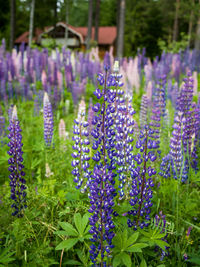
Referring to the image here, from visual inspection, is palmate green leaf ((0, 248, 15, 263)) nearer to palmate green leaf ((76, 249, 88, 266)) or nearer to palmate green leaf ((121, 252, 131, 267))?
palmate green leaf ((76, 249, 88, 266))

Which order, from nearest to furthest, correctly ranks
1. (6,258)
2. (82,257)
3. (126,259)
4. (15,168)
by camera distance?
1. (126,259)
2. (6,258)
3. (82,257)
4. (15,168)

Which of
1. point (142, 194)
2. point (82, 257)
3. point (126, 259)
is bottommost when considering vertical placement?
point (82, 257)

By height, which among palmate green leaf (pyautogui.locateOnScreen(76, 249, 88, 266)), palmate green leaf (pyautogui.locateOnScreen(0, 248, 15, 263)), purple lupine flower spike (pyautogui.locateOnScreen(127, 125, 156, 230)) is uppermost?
purple lupine flower spike (pyautogui.locateOnScreen(127, 125, 156, 230))

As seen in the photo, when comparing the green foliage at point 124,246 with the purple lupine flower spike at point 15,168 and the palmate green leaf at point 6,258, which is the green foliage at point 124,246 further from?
the purple lupine flower spike at point 15,168

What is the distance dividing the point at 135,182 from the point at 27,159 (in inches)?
67.6

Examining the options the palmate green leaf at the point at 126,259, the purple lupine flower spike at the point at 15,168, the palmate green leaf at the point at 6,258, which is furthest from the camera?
the purple lupine flower spike at the point at 15,168

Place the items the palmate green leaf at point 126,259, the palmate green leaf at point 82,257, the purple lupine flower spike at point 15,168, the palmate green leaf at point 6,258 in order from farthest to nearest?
the purple lupine flower spike at point 15,168
the palmate green leaf at point 82,257
the palmate green leaf at point 6,258
the palmate green leaf at point 126,259

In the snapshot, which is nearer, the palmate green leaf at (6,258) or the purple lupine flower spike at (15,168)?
the palmate green leaf at (6,258)

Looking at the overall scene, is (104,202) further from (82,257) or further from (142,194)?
(82,257)

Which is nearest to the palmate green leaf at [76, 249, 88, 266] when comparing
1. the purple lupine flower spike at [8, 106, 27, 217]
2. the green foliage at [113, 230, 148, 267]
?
the green foliage at [113, 230, 148, 267]

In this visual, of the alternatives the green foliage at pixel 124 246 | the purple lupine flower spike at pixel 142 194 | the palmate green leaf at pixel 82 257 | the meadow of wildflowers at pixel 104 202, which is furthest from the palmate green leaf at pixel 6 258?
the purple lupine flower spike at pixel 142 194

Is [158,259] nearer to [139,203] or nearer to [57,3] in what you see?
[139,203]

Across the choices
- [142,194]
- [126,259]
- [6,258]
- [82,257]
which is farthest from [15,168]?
[126,259]

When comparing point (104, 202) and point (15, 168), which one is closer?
point (104, 202)
